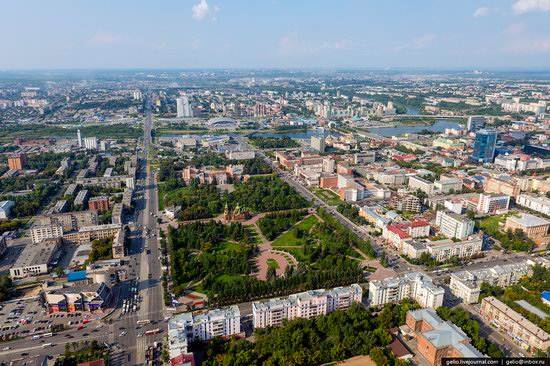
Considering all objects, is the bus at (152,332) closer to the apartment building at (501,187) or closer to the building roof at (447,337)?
the building roof at (447,337)

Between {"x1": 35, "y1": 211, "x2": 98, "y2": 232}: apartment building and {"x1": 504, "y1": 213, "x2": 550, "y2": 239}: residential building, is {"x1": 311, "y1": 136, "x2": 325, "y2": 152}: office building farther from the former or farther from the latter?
{"x1": 35, "y1": 211, "x2": 98, "y2": 232}: apartment building

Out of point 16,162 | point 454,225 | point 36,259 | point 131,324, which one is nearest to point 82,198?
point 36,259

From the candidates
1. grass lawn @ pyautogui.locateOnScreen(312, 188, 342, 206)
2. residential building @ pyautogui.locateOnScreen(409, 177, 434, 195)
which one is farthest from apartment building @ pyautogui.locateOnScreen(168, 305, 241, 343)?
residential building @ pyautogui.locateOnScreen(409, 177, 434, 195)

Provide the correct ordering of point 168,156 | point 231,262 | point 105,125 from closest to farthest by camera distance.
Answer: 1. point 231,262
2. point 168,156
3. point 105,125

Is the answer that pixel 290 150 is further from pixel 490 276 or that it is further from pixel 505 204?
pixel 490 276

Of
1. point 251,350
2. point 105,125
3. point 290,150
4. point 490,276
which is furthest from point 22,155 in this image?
point 490,276

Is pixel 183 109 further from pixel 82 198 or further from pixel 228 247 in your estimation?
pixel 228 247
